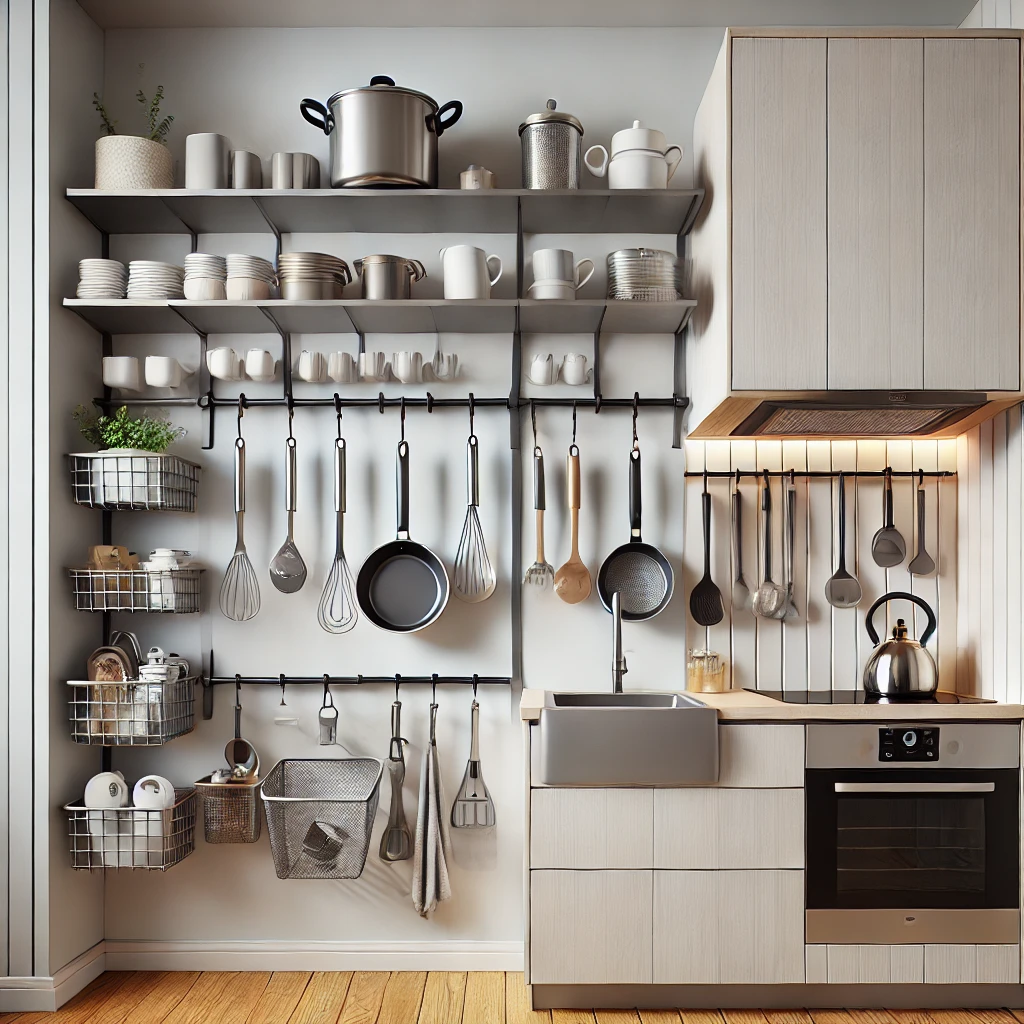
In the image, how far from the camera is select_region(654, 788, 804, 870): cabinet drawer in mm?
2330

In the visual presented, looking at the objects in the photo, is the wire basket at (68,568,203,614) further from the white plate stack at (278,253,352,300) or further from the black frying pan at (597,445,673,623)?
the black frying pan at (597,445,673,623)

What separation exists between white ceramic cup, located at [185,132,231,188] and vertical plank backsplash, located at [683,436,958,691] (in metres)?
1.56

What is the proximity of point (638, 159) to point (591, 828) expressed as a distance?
1786 millimetres

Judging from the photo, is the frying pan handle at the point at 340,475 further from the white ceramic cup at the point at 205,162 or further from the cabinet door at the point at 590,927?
the cabinet door at the point at 590,927

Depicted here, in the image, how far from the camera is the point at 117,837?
2455mm

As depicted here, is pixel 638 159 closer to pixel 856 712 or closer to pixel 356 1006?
pixel 856 712

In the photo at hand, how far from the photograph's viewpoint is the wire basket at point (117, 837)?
245cm

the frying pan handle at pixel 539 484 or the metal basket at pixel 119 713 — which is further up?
the frying pan handle at pixel 539 484

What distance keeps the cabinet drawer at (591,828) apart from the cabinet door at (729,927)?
102 mm

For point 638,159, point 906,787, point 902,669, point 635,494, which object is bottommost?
point 906,787

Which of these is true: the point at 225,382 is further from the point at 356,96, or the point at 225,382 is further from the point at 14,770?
the point at 14,770

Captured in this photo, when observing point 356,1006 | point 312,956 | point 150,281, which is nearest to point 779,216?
point 150,281

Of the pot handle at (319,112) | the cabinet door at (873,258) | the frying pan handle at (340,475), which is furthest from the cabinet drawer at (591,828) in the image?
the pot handle at (319,112)

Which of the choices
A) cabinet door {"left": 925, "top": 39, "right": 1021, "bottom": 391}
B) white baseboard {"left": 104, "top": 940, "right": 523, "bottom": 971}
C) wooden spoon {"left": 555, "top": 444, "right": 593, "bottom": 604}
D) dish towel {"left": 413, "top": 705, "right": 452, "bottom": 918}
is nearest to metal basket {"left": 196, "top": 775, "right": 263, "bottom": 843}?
white baseboard {"left": 104, "top": 940, "right": 523, "bottom": 971}
